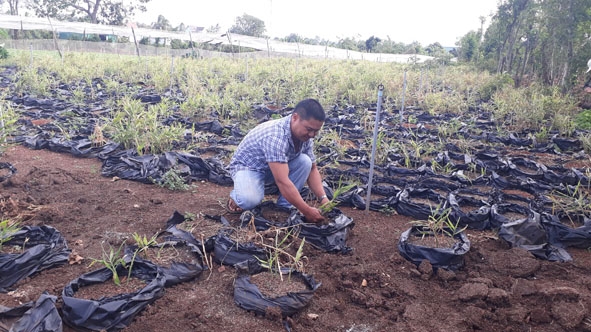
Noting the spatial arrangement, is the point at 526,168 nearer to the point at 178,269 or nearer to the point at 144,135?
the point at 178,269

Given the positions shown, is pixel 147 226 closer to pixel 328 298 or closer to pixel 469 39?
pixel 328 298

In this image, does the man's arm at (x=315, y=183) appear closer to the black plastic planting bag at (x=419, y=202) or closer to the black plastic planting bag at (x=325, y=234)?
the black plastic planting bag at (x=325, y=234)

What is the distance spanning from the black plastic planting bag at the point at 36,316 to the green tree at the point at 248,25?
4402 cm

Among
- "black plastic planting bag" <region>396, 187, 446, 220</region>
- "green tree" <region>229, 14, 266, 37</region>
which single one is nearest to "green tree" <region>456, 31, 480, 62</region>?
"black plastic planting bag" <region>396, 187, 446, 220</region>

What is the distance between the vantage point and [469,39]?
21188mm

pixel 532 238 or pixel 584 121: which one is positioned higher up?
pixel 584 121

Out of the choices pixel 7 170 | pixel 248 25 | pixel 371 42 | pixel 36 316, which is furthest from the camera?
pixel 248 25

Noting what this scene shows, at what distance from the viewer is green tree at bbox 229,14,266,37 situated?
43844 millimetres

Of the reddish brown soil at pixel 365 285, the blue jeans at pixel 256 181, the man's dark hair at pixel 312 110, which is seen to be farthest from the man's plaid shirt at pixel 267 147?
the reddish brown soil at pixel 365 285

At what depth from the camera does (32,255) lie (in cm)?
237

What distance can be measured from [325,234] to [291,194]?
0.36 metres

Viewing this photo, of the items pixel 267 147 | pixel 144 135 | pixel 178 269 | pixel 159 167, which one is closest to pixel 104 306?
pixel 178 269

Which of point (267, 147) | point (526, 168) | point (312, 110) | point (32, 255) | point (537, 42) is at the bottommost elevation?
point (32, 255)

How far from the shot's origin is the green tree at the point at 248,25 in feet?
144
